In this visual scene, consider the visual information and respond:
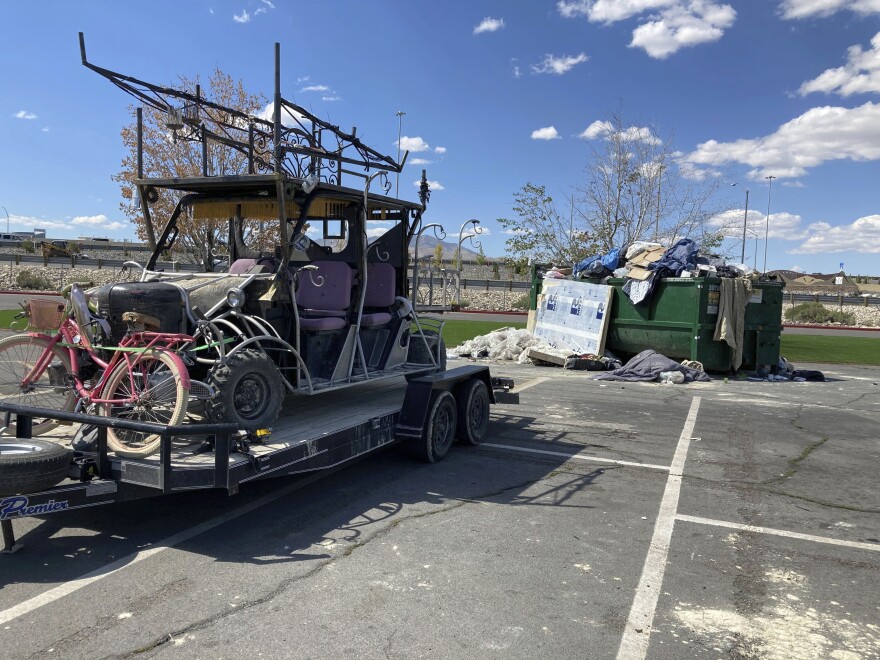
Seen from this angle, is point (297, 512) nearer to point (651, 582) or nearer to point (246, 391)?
point (246, 391)

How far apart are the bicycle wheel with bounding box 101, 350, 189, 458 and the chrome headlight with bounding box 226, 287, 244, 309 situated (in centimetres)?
70

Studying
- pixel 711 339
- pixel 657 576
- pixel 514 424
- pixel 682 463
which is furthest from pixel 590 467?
pixel 711 339

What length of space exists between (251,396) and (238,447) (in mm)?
591

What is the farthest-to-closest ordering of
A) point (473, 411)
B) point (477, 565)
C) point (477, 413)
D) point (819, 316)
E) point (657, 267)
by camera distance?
1. point (819, 316)
2. point (657, 267)
3. point (477, 413)
4. point (473, 411)
5. point (477, 565)

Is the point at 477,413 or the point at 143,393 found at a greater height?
the point at 143,393

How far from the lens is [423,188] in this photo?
752 centimetres

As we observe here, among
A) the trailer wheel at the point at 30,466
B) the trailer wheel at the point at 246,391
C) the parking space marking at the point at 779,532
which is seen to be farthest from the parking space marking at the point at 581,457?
the trailer wheel at the point at 30,466

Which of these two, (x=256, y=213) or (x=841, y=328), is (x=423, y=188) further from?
(x=841, y=328)

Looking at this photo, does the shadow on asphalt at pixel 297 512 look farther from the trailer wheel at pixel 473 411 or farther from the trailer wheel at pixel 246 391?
the trailer wheel at pixel 246 391

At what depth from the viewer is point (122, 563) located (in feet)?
13.7

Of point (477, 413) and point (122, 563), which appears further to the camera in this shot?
point (477, 413)

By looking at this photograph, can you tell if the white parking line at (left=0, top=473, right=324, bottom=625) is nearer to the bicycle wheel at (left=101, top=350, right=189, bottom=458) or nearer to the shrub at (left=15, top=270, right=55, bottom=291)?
the bicycle wheel at (left=101, top=350, right=189, bottom=458)

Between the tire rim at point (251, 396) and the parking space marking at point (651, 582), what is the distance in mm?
2858

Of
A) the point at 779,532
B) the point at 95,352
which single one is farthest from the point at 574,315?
the point at 95,352
